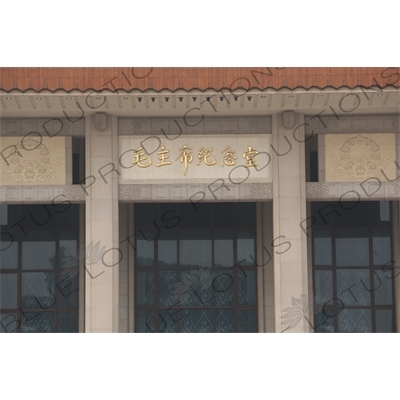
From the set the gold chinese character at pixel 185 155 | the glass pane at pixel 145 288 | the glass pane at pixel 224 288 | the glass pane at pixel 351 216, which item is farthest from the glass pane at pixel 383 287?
the gold chinese character at pixel 185 155

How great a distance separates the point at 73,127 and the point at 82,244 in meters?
3.03

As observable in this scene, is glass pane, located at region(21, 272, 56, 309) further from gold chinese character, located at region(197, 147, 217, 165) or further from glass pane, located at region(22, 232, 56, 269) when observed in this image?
gold chinese character, located at region(197, 147, 217, 165)

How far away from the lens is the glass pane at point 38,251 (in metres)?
21.0

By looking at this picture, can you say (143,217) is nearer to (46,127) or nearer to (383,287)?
(46,127)

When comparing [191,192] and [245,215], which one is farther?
[245,215]

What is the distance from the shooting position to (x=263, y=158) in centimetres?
1902

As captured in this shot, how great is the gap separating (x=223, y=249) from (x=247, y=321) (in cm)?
164

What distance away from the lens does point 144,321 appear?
828 inches

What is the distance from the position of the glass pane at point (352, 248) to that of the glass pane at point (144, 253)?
403 centimetres

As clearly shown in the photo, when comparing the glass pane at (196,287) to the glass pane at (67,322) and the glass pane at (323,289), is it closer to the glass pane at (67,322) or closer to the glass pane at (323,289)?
the glass pane at (323,289)

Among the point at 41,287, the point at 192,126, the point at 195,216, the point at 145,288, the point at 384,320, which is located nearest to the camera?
the point at 192,126

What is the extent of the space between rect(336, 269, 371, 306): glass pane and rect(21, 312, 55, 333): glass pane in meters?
6.25

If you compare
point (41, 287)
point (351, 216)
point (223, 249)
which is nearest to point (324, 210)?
point (351, 216)


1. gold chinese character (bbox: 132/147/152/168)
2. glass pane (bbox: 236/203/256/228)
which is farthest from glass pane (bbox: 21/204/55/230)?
glass pane (bbox: 236/203/256/228)
